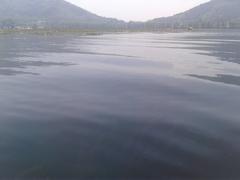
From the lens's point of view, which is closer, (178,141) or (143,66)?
(178,141)

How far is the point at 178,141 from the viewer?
53.6ft

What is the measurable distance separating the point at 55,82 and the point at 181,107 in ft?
43.7

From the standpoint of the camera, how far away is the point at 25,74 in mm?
35094

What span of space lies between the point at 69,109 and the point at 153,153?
8261 mm

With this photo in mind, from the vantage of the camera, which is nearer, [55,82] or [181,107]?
[181,107]

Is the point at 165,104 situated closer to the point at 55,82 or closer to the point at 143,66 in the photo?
the point at 55,82

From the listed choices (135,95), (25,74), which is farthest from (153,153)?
(25,74)

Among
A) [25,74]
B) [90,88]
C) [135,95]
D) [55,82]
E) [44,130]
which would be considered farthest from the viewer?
[25,74]

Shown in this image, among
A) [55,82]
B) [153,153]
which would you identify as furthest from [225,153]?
[55,82]

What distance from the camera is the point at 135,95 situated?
25594mm

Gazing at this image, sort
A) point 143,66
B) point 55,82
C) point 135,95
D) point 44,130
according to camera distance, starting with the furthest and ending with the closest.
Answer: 1. point 143,66
2. point 55,82
3. point 135,95
4. point 44,130

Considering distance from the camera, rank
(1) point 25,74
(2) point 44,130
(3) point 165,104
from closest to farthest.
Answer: (2) point 44,130
(3) point 165,104
(1) point 25,74

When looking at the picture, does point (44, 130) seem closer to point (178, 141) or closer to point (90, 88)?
point (178, 141)

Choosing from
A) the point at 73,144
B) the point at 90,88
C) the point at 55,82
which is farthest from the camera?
the point at 55,82
